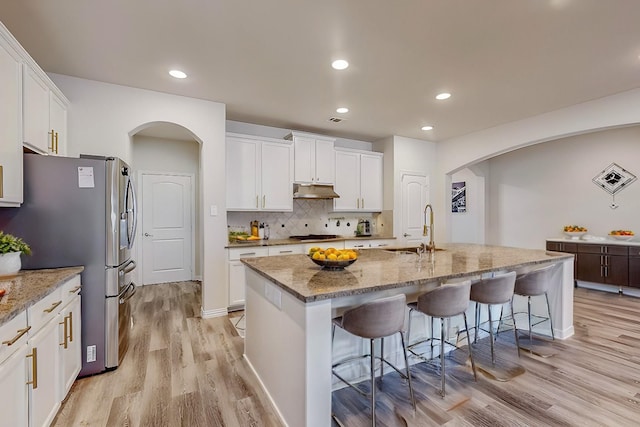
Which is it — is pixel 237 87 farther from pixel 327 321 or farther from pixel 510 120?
pixel 510 120

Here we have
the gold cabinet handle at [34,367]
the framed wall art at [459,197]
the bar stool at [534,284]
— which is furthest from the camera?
the framed wall art at [459,197]

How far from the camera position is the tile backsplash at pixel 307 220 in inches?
186

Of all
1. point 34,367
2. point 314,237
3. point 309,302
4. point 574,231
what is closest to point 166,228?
point 314,237

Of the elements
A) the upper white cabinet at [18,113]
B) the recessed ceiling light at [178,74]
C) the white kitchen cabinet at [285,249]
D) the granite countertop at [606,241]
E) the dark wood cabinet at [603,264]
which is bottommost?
the dark wood cabinet at [603,264]

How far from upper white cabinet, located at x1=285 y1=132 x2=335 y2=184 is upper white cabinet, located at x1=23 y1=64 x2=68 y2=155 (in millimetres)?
2758

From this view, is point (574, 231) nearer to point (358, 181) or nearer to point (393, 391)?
point (358, 181)

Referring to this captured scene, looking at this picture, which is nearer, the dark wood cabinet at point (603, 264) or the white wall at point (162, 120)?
the white wall at point (162, 120)

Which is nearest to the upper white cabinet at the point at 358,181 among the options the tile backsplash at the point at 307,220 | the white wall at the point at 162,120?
the tile backsplash at the point at 307,220

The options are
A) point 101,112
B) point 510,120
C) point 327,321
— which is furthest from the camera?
point 510,120

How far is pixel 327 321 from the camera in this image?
1.63 metres

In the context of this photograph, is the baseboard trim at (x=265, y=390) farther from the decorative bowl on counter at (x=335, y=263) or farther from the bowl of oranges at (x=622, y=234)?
the bowl of oranges at (x=622, y=234)

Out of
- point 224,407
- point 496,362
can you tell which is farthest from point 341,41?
point 496,362

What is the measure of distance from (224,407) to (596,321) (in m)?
4.26

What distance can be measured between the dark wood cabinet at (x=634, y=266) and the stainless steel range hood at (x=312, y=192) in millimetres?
4563
